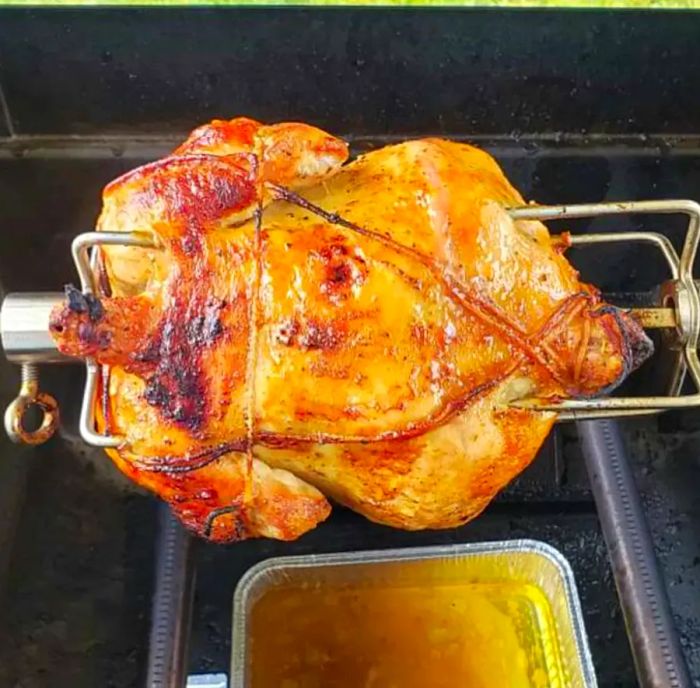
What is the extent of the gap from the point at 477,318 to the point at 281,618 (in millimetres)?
821

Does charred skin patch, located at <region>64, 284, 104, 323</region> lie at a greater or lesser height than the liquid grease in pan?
greater

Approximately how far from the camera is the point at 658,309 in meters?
1.45

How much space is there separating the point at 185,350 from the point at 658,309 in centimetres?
70

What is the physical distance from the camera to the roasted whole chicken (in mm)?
1274

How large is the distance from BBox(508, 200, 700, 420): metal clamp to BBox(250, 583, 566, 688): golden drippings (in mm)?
571

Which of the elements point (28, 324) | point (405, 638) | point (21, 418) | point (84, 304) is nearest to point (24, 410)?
point (21, 418)

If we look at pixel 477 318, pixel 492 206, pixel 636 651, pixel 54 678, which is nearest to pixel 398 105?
pixel 492 206

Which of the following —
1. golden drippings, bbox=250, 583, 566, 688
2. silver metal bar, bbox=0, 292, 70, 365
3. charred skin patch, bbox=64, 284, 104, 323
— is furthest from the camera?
golden drippings, bbox=250, 583, 566, 688

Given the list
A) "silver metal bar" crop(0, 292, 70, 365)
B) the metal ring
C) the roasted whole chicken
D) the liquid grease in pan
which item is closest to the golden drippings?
the liquid grease in pan

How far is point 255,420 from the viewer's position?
1288mm

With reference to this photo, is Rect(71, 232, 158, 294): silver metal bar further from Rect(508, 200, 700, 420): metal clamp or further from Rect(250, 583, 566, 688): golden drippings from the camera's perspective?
Rect(250, 583, 566, 688): golden drippings

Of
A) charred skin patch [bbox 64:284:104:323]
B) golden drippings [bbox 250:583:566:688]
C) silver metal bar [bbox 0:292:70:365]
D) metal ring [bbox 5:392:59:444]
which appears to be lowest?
golden drippings [bbox 250:583:566:688]

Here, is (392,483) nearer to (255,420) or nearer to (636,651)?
(255,420)

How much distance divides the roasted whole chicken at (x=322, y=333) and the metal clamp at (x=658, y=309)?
34 millimetres
